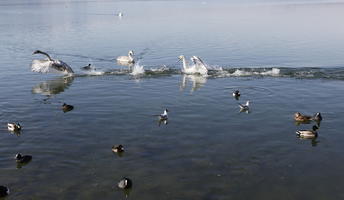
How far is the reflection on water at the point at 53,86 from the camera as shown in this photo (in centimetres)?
3631

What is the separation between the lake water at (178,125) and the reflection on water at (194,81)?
10 cm

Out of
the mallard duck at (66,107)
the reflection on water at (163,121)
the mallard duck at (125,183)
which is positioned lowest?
the mallard duck at (125,183)

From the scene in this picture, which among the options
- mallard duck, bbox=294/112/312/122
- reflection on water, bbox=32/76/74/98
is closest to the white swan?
reflection on water, bbox=32/76/74/98

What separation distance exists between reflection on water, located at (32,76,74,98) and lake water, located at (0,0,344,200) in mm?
89

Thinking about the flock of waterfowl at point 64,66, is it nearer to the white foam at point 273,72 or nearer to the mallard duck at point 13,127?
the white foam at point 273,72

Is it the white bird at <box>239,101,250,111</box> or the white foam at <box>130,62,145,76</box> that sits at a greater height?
the white foam at <box>130,62,145,76</box>

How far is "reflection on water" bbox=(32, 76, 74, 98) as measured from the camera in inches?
1430

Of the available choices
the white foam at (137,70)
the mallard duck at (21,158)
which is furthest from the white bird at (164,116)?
the white foam at (137,70)

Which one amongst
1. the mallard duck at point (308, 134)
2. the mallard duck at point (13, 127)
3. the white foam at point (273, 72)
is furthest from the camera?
the white foam at point (273, 72)

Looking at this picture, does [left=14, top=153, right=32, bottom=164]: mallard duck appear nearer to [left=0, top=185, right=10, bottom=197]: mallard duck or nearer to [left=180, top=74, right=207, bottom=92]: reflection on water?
[left=0, top=185, right=10, bottom=197]: mallard duck

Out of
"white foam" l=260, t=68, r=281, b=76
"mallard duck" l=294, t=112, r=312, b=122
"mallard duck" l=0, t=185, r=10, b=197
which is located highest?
"white foam" l=260, t=68, r=281, b=76

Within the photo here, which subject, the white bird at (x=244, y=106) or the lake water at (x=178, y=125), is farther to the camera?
the white bird at (x=244, y=106)

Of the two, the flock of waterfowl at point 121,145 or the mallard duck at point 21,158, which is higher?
the flock of waterfowl at point 121,145

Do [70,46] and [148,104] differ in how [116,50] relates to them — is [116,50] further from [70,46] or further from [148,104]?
[148,104]
